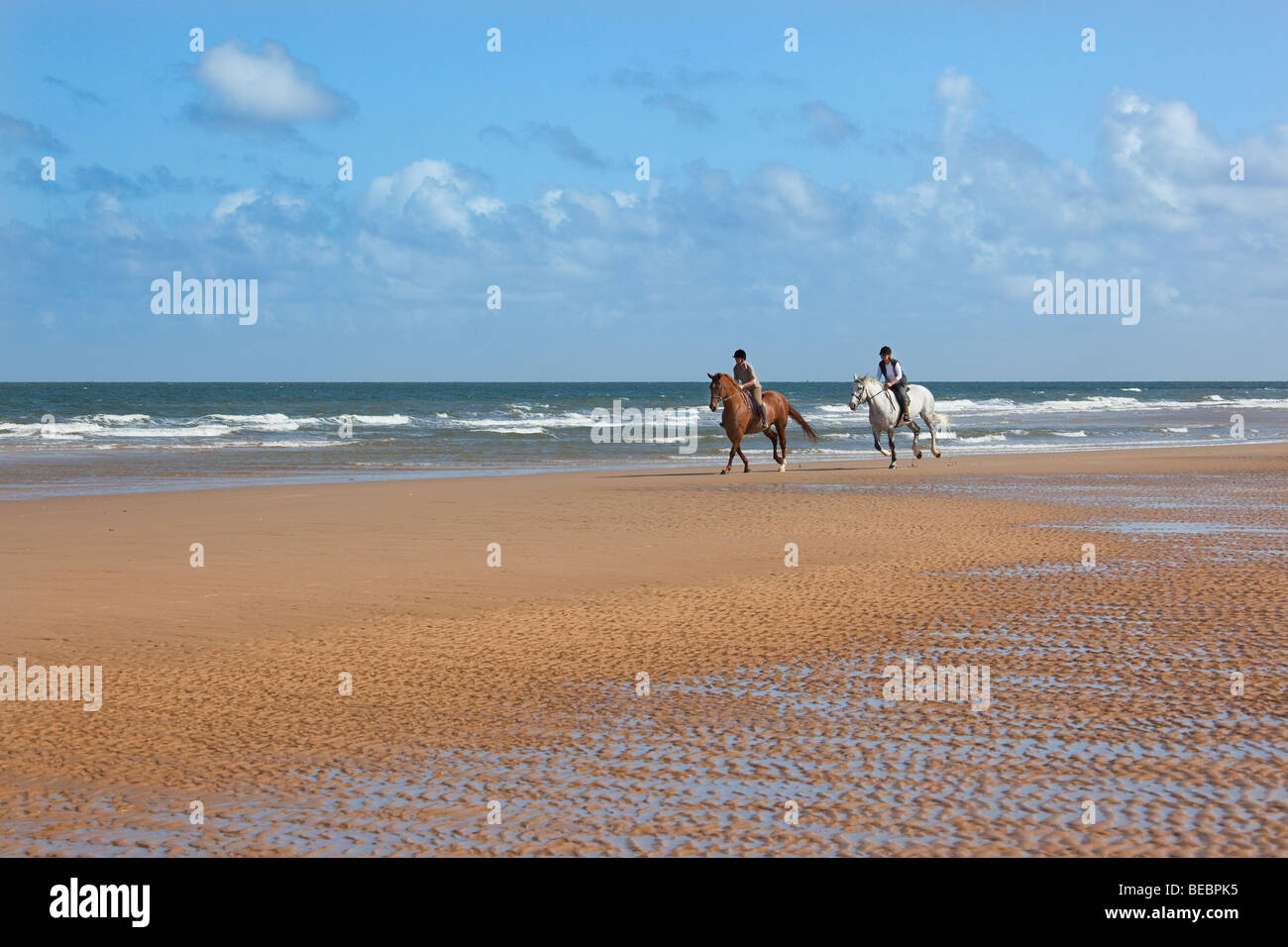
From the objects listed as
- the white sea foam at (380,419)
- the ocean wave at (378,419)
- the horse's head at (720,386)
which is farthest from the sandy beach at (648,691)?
the white sea foam at (380,419)

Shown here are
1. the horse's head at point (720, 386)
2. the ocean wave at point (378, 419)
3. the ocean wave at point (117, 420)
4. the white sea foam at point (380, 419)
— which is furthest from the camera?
the white sea foam at point (380, 419)

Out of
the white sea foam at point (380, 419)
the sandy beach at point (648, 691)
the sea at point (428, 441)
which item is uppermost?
the white sea foam at point (380, 419)

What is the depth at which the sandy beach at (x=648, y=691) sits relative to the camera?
4.56m

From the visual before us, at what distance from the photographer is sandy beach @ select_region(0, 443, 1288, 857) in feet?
15.0

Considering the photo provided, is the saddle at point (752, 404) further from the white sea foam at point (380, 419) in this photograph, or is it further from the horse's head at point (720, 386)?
the white sea foam at point (380, 419)

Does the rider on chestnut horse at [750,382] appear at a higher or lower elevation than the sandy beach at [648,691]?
higher

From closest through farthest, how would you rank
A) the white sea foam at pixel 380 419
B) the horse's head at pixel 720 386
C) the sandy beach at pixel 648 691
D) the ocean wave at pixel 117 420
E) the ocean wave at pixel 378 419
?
the sandy beach at pixel 648 691 < the horse's head at pixel 720 386 < the ocean wave at pixel 117 420 < the ocean wave at pixel 378 419 < the white sea foam at pixel 380 419

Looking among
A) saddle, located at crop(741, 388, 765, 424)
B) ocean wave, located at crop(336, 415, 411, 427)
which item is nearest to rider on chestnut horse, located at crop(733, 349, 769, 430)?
saddle, located at crop(741, 388, 765, 424)

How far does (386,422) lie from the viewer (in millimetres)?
52656

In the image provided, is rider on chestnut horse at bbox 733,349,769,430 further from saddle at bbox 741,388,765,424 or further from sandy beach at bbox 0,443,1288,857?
sandy beach at bbox 0,443,1288,857

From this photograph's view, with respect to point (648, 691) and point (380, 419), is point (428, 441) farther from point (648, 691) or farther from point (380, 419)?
point (648, 691)

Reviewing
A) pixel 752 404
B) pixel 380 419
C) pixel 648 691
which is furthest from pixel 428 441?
pixel 648 691
